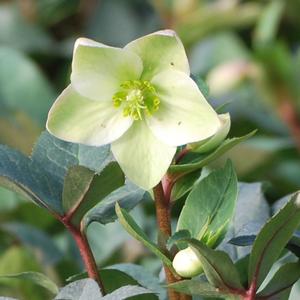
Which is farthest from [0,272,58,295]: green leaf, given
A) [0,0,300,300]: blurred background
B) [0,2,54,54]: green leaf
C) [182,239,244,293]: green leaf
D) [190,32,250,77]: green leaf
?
[0,2,54,54]: green leaf

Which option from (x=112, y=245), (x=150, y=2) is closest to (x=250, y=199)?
(x=112, y=245)

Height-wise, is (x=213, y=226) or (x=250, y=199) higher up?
(x=213, y=226)

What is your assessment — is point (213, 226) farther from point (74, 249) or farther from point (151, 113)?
point (74, 249)

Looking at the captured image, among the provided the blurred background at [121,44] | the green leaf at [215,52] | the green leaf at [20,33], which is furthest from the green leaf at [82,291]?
the green leaf at [20,33]

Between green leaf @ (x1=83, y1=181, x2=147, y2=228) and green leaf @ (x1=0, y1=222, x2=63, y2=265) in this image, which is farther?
green leaf @ (x1=0, y1=222, x2=63, y2=265)

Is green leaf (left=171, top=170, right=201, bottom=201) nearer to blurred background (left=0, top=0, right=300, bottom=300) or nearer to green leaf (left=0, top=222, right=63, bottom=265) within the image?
blurred background (left=0, top=0, right=300, bottom=300)

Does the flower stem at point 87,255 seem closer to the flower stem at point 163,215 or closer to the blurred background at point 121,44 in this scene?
the flower stem at point 163,215
